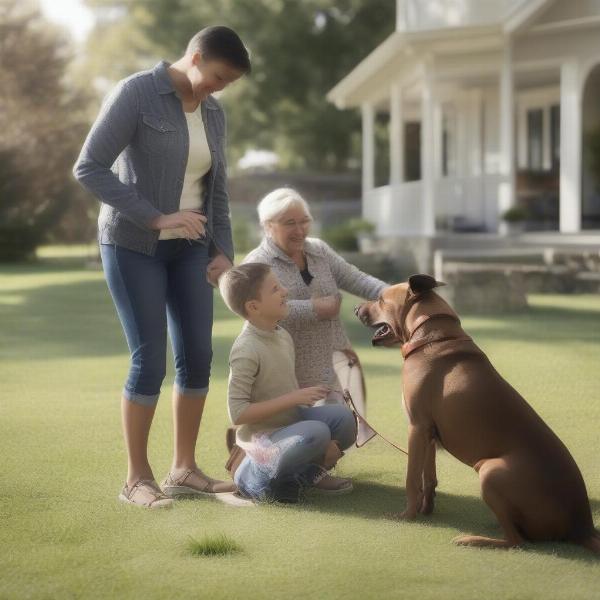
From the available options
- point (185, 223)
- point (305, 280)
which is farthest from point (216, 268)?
point (305, 280)

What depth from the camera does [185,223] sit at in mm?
4961

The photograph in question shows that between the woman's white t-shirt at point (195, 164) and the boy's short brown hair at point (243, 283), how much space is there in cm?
32

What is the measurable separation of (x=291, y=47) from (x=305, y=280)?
110ft

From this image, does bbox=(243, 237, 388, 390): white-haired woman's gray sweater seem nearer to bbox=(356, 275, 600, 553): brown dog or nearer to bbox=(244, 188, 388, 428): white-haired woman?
bbox=(244, 188, 388, 428): white-haired woman

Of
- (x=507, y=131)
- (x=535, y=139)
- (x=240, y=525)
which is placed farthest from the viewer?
(x=535, y=139)

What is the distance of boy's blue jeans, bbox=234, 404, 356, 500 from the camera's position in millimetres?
5152

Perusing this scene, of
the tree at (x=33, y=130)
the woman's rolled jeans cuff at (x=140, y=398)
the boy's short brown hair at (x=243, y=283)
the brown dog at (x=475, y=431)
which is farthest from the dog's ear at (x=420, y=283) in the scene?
the tree at (x=33, y=130)

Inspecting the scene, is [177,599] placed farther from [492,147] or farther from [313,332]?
[492,147]

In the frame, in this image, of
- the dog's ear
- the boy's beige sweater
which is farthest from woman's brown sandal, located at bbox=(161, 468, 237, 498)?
the dog's ear

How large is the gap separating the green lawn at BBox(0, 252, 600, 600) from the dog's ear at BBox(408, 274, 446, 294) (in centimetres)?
98

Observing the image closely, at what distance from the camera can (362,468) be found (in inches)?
237

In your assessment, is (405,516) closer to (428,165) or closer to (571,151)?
(571,151)

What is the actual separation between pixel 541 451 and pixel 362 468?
1802 mm

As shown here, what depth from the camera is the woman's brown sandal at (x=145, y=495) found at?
16.9 feet
